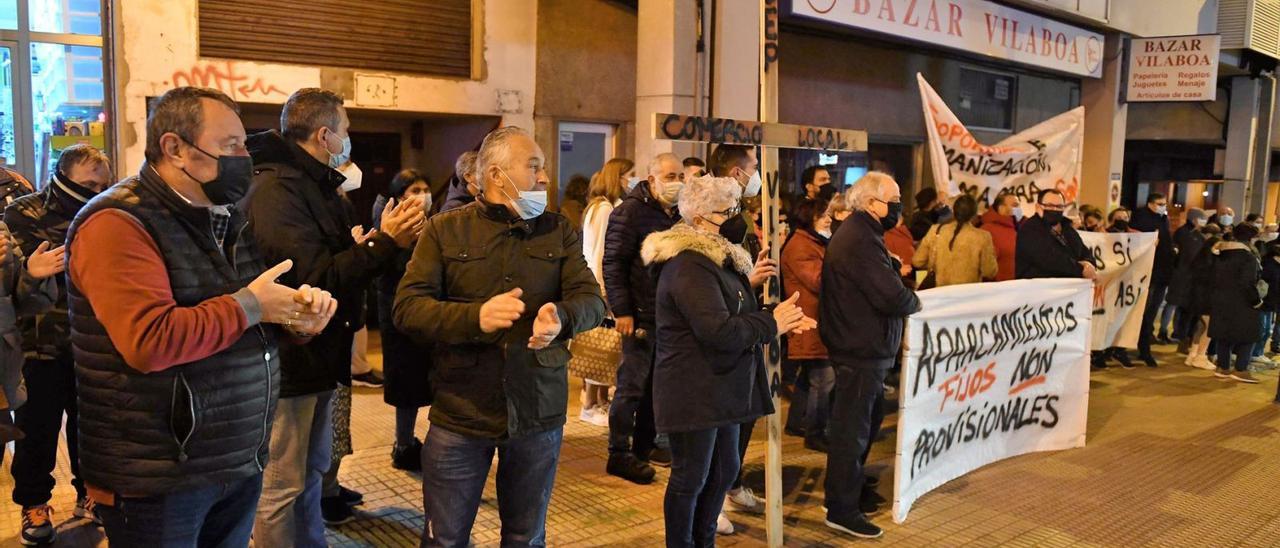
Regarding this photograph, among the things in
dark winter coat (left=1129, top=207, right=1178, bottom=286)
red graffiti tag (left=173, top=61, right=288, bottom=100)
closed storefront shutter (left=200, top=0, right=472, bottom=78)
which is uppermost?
closed storefront shutter (left=200, top=0, right=472, bottom=78)

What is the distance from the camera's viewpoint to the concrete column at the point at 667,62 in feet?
→ 28.3

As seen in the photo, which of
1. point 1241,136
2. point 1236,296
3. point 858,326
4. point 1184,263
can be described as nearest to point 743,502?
point 858,326

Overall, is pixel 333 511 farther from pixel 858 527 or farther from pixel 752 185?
pixel 752 185

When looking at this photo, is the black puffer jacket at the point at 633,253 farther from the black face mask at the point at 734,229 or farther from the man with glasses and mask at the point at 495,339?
the man with glasses and mask at the point at 495,339

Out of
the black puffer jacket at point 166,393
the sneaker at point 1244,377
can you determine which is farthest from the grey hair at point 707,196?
the sneaker at point 1244,377

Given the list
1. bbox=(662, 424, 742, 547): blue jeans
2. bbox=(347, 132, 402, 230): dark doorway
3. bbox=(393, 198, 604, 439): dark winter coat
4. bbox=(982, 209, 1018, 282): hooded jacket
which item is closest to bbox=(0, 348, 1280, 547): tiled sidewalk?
bbox=(662, 424, 742, 547): blue jeans

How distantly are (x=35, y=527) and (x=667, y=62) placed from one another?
20.0ft

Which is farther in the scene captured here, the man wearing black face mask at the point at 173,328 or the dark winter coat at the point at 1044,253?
the dark winter coat at the point at 1044,253

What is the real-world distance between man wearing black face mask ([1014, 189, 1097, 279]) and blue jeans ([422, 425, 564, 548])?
20.9 ft

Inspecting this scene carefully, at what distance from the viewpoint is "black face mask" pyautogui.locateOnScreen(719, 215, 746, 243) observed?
13.8 ft

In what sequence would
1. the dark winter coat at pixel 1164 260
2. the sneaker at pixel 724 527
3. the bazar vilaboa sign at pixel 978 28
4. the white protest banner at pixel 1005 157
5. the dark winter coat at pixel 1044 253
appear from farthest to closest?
the dark winter coat at pixel 1164 260 → the bazar vilaboa sign at pixel 978 28 → the white protest banner at pixel 1005 157 → the dark winter coat at pixel 1044 253 → the sneaker at pixel 724 527

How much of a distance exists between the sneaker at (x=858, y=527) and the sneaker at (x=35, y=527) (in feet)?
12.8

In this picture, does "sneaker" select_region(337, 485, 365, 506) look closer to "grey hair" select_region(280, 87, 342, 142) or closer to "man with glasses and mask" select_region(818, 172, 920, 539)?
"grey hair" select_region(280, 87, 342, 142)

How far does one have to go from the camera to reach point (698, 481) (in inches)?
161
